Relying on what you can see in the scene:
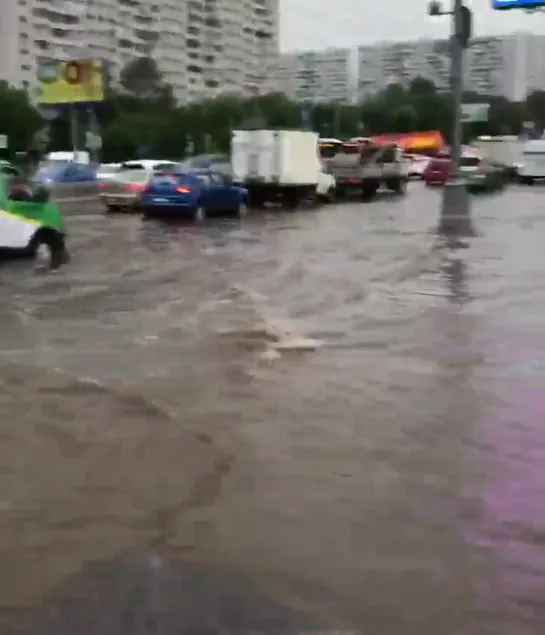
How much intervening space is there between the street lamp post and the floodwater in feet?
32.3

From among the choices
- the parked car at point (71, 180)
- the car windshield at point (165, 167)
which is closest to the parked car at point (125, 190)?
the car windshield at point (165, 167)

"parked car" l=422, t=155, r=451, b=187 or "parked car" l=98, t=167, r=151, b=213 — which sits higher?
"parked car" l=98, t=167, r=151, b=213

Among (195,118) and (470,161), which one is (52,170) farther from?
(195,118)

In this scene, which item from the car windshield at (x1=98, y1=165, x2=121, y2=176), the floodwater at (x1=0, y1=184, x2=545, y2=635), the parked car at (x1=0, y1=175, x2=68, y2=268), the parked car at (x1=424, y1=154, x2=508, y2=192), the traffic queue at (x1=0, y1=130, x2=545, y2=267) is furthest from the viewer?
the parked car at (x1=424, y1=154, x2=508, y2=192)

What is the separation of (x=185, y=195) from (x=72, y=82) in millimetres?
47936

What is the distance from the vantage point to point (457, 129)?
26.9m

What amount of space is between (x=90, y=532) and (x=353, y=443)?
7.12ft

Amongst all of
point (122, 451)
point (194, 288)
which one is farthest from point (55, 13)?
point (122, 451)

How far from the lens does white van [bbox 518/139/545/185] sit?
54.8 m

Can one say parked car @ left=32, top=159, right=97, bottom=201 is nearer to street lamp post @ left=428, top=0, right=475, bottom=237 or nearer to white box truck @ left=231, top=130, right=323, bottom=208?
white box truck @ left=231, top=130, right=323, bottom=208

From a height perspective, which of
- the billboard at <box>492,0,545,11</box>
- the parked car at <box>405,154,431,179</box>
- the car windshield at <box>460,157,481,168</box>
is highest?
the billboard at <box>492,0,545,11</box>

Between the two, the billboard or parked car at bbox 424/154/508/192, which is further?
parked car at bbox 424/154/508/192

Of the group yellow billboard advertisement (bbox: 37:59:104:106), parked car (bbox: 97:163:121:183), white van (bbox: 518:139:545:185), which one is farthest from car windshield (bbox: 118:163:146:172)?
yellow billboard advertisement (bbox: 37:59:104:106)

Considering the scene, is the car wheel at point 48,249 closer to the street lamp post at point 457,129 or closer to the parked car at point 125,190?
the street lamp post at point 457,129
